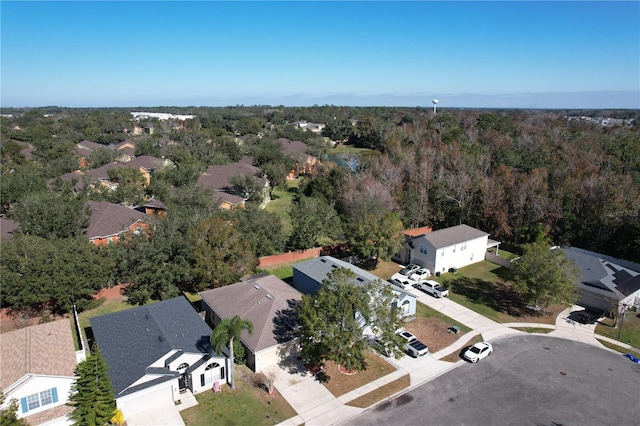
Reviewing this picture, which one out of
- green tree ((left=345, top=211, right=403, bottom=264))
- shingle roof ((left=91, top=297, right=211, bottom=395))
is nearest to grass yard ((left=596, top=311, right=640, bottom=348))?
green tree ((left=345, top=211, right=403, bottom=264))

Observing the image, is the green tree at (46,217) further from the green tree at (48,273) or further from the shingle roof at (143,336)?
the shingle roof at (143,336)

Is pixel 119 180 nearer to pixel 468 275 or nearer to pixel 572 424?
pixel 468 275

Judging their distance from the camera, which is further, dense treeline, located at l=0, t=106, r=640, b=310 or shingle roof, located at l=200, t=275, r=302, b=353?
dense treeline, located at l=0, t=106, r=640, b=310

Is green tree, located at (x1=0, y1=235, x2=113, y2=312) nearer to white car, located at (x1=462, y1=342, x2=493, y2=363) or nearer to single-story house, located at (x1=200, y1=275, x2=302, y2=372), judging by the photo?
single-story house, located at (x1=200, y1=275, x2=302, y2=372)

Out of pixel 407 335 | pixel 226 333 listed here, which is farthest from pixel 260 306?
pixel 407 335

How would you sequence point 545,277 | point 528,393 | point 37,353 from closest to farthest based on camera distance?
point 37,353 → point 528,393 → point 545,277

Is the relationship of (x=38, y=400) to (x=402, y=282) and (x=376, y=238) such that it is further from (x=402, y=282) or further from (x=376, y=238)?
(x=376, y=238)
